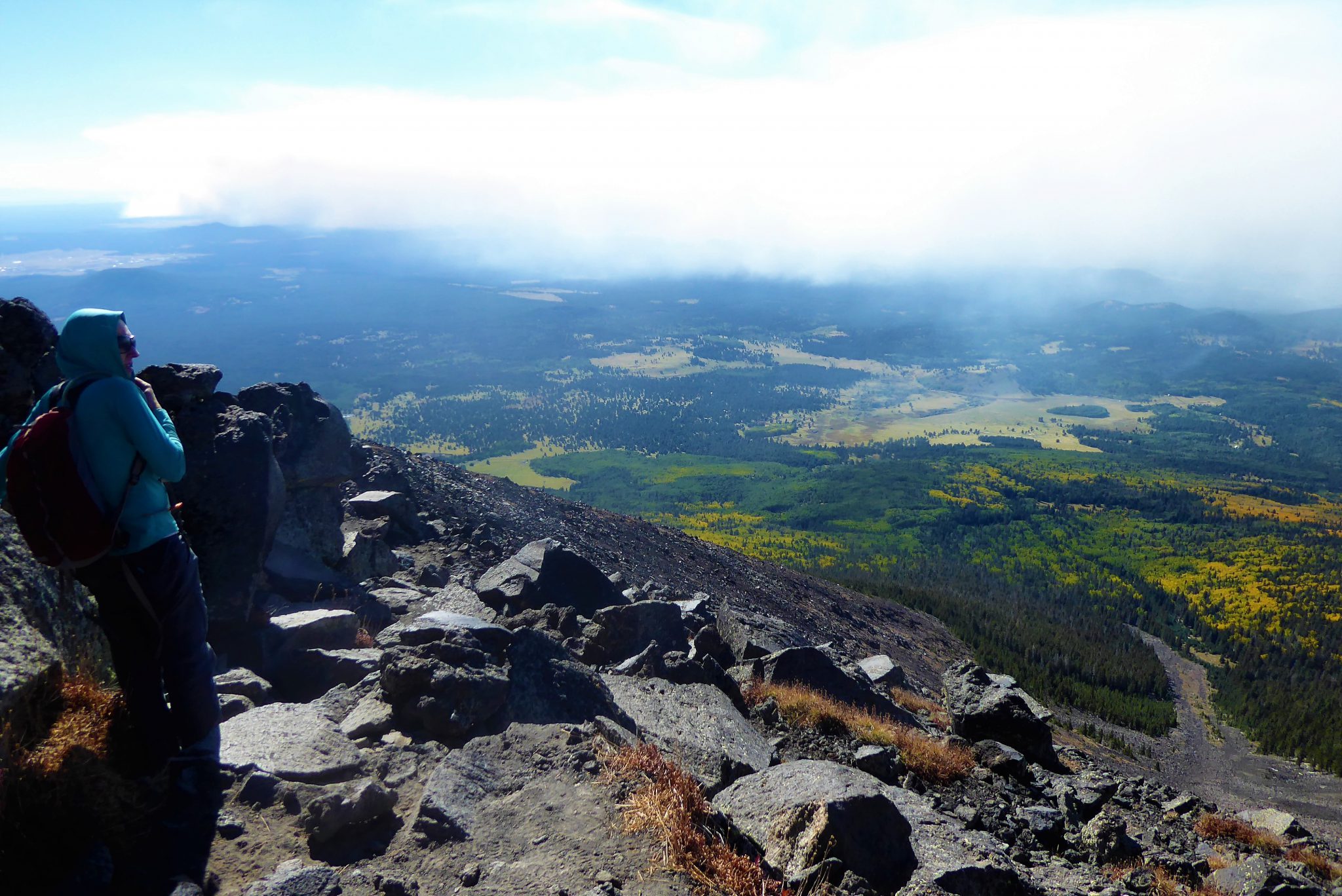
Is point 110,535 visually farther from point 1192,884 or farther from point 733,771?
point 1192,884

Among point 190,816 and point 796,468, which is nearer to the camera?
point 190,816

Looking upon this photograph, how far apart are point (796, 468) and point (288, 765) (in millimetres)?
159107

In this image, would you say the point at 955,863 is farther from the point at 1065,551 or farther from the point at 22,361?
the point at 1065,551

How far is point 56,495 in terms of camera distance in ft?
15.7

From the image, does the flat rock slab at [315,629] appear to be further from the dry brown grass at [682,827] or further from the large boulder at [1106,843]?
the large boulder at [1106,843]

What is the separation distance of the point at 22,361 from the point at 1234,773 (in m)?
68.0

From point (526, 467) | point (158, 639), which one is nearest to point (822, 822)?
point (158, 639)

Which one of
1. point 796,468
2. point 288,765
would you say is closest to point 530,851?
point 288,765

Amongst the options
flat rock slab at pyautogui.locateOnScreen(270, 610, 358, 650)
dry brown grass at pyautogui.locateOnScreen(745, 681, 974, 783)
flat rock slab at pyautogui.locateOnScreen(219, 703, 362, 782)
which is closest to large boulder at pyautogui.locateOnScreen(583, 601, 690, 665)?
dry brown grass at pyautogui.locateOnScreen(745, 681, 974, 783)

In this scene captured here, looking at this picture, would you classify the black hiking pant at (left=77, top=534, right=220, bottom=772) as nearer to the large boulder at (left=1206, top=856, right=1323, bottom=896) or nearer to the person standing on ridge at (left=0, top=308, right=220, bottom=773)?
the person standing on ridge at (left=0, top=308, right=220, bottom=773)

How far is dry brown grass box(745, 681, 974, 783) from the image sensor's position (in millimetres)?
12070

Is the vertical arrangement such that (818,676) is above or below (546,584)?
below

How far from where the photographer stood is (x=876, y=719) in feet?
47.9

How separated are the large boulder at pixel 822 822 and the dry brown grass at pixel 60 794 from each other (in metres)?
4.74
